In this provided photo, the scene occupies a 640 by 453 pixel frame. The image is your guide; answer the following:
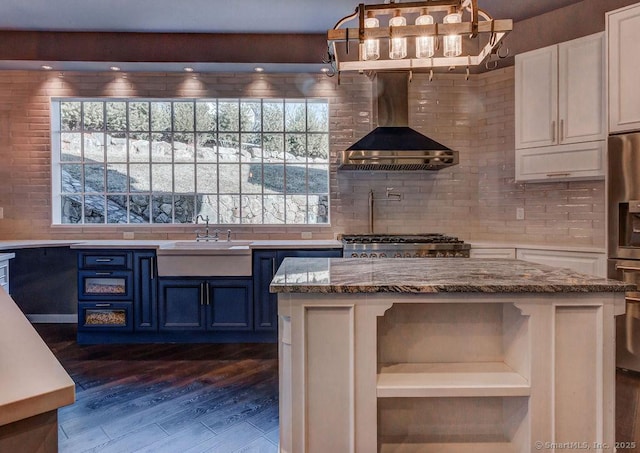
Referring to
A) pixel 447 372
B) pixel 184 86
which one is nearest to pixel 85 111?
pixel 184 86

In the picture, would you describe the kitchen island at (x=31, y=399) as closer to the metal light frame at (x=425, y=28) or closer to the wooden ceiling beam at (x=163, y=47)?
the metal light frame at (x=425, y=28)

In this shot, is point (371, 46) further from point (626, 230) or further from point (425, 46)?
point (626, 230)

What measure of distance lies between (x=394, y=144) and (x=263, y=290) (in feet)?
6.16

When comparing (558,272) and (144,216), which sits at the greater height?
(144,216)

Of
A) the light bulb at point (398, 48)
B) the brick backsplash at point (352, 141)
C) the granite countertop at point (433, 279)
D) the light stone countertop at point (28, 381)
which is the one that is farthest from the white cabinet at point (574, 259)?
the light stone countertop at point (28, 381)

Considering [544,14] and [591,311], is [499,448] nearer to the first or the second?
[591,311]

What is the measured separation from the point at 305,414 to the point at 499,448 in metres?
0.87

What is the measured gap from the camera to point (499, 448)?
1551mm

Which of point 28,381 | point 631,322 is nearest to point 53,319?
point 28,381

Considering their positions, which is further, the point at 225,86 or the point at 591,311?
the point at 225,86

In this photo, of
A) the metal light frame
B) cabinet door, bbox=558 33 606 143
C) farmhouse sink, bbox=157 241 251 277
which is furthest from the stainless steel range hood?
the metal light frame

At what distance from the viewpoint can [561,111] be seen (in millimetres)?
3148

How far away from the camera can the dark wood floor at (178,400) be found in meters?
1.87

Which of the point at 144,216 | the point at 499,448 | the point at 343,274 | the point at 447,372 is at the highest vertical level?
the point at 144,216
